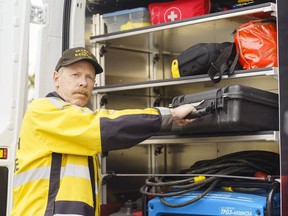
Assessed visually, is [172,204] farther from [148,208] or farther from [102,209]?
[102,209]

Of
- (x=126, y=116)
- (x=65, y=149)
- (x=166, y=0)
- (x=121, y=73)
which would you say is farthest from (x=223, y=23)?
(x=65, y=149)

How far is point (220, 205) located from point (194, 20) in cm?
122

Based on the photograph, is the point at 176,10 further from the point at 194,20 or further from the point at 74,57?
the point at 74,57

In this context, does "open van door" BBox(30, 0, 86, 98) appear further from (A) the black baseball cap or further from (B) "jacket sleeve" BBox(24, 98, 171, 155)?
(B) "jacket sleeve" BBox(24, 98, 171, 155)

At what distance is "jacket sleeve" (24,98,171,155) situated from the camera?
3150mm

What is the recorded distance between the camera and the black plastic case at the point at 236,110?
329 centimetres

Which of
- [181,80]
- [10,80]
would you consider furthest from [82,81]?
[181,80]

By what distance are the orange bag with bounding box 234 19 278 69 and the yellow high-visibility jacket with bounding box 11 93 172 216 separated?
2.32 ft

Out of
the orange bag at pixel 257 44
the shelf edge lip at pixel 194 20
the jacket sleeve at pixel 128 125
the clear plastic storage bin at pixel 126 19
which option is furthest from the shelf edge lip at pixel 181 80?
the jacket sleeve at pixel 128 125

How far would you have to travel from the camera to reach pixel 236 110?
3.29m

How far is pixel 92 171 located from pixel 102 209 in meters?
0.86

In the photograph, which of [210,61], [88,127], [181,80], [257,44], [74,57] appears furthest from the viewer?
[181,80]

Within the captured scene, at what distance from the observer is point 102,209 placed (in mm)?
4156

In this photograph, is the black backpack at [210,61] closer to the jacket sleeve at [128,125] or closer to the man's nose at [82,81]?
the jacket sleeve at [128,125]
